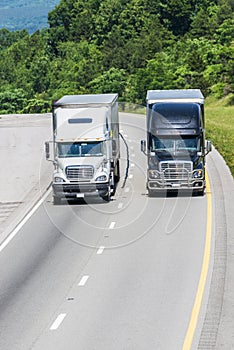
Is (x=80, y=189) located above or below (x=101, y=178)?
below

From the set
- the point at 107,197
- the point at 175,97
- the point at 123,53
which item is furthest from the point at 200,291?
the point at 123,53

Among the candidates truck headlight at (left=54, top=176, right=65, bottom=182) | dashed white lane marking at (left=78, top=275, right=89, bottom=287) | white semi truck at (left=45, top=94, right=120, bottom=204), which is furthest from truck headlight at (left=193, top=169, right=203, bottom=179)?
dashed white lane marking at (left=78, top=275, right=89, bottom=287)

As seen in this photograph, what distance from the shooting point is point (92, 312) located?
22.5 m

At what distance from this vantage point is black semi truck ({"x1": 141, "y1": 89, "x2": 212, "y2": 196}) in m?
36.1

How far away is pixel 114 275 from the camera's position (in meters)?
26.0

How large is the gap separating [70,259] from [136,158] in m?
21.1

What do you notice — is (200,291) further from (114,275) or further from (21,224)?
(21,224)

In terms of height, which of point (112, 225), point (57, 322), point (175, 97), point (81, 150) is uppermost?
point (175, 97)

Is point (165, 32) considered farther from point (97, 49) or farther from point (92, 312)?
point (92, 312)

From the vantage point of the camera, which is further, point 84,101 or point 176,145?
point 84,101

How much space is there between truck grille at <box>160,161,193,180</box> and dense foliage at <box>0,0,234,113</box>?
49.7m

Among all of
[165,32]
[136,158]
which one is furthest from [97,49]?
[136,158]

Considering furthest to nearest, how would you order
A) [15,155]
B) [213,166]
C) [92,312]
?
1. [15,155]
2. [213,166]
3. [92,312]

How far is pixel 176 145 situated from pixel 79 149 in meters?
3.94
